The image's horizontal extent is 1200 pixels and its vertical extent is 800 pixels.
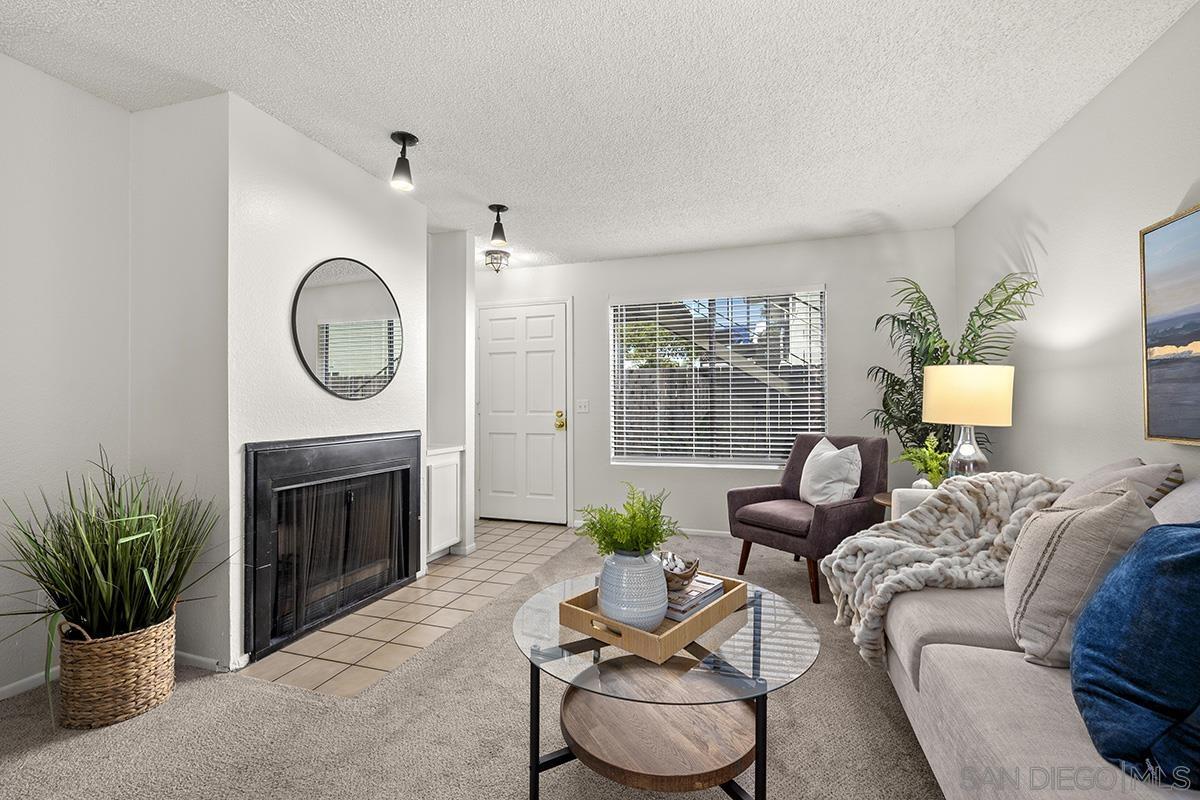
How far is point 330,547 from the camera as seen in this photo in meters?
2.89

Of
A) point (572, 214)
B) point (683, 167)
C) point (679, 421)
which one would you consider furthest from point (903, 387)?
point (572, 214)

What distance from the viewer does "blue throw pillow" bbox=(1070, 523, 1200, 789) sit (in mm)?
949

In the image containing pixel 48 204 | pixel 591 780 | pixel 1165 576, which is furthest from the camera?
pixel 48 204

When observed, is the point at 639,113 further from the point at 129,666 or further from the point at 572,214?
the point at 129,666

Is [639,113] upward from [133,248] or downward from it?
upward

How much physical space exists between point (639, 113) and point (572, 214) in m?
1.38

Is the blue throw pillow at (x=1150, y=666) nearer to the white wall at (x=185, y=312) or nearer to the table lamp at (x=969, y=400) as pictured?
the table lamp at (x=969, y=400)

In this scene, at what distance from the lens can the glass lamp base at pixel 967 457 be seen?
9.85ft

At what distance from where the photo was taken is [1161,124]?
2.02 m

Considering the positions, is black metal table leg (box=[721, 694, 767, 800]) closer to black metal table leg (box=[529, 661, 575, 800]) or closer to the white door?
black metal table leg (box=[529, 661, 575, 800])

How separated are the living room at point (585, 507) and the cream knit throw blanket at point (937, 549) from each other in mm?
15

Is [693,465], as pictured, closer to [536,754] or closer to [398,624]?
[398,624]

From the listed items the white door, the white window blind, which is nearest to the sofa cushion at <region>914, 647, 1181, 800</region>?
the white window blind

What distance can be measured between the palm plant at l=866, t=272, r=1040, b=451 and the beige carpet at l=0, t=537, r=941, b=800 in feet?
6.27
